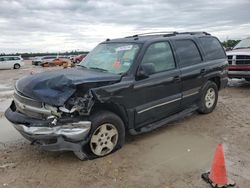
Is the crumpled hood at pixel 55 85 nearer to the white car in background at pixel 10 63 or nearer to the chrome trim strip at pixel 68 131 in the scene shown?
the chrome trim strip at pixel 68 131

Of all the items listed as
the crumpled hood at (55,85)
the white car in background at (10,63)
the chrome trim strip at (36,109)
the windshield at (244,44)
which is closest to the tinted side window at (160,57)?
the crumpled hood at (55,85)

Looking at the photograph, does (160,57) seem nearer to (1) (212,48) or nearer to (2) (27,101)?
(1) (212,48)

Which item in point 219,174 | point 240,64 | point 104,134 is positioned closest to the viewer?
point 219,174

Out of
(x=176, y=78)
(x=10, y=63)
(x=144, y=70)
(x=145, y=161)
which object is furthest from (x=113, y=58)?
(x=10, y=63)

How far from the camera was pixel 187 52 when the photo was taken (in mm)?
6719

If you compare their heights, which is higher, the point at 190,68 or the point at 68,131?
the point at 190,68

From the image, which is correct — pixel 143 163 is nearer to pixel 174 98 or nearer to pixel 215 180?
pixel 215 180

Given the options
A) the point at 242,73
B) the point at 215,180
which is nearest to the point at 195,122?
the point at 215,180

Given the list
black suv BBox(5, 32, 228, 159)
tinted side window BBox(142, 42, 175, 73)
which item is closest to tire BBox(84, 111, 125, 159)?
black suv BBox(5, 32, 228, 159)

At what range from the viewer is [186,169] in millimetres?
Result: 4477

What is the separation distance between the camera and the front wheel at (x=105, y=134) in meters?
4.75

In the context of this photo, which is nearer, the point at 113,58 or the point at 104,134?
the point at 104,134

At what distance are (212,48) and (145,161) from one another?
3.97 meters

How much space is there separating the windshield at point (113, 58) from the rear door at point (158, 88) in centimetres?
28
